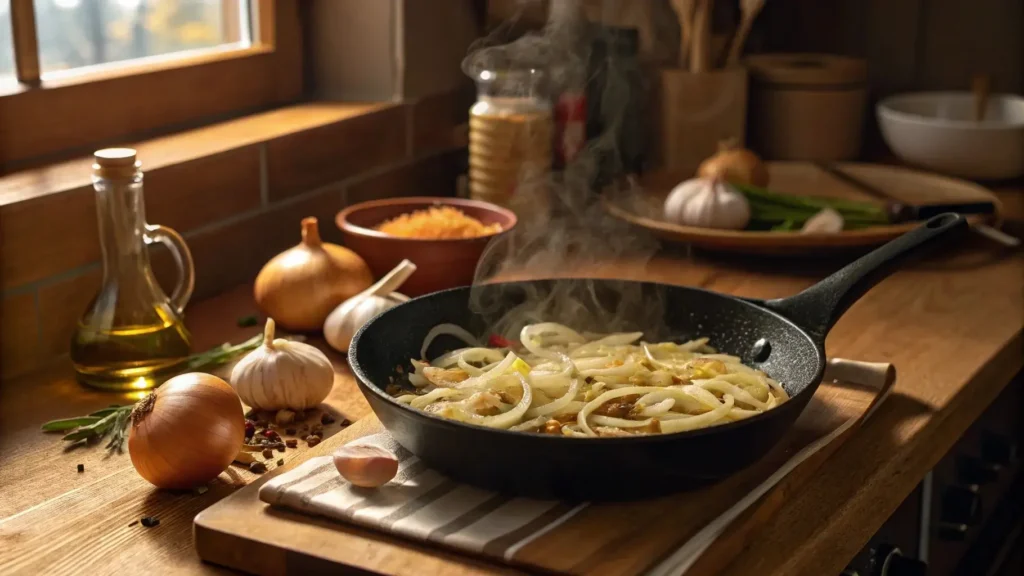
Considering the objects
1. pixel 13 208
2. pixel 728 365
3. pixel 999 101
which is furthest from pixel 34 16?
pixel 999 101

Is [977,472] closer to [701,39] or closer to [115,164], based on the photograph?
[701,39]

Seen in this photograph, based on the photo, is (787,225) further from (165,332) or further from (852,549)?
(165,332)

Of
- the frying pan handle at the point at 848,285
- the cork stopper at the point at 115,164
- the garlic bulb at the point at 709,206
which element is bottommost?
the garlic bulb at the point at 709,206

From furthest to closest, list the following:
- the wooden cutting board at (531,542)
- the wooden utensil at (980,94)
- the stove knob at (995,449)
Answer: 1. the wooden utensil at (980,94)
2. the stove knob at (995,449)
3. the wooden cutting board at (531,542)

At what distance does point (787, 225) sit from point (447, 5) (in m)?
0.73

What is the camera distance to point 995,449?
1.64 meters

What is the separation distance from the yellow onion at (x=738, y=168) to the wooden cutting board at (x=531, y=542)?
1.06 meters

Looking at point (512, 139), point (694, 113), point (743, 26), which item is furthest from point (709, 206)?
point (743, 26)

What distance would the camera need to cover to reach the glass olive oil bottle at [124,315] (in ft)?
4.11

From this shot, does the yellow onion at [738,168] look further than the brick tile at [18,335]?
Yes

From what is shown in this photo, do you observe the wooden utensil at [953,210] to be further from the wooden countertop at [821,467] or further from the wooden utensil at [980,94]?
the wooden utensil at [980,94]

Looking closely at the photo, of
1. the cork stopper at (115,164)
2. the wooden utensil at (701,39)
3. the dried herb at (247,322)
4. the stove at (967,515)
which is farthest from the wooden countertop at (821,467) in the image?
the wooden utensil at (701,39)

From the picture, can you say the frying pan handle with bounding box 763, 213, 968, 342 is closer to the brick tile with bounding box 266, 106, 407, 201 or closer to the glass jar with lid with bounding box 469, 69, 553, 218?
the glass jar with lid with bounding box 469, 69, 553, 218

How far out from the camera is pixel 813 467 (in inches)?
42.3
